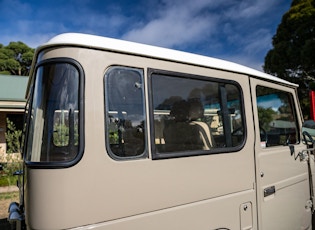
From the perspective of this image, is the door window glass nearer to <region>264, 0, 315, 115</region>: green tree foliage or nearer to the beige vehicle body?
the beige vehicle body

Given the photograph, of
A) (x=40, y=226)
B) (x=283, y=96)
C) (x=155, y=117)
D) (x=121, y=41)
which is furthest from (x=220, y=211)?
(x=283, y=96)

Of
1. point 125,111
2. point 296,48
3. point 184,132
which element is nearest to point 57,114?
point 125,111

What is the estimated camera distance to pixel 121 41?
197 centimetres

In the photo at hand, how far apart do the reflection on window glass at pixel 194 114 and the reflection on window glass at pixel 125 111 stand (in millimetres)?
137

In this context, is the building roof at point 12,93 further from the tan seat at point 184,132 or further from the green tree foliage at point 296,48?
the green tree foliage at point 296,48

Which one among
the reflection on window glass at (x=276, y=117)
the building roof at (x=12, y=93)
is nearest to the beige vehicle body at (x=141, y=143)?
the reflection on window glass at (x=276, y=117)

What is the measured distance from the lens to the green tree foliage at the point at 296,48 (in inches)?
523

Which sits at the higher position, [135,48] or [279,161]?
[135,48]

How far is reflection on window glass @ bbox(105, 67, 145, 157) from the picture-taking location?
1855 millimetres

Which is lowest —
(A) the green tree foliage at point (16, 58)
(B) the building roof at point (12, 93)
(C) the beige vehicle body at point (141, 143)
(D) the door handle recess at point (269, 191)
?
(D) the door handle recess at point (269, 191)

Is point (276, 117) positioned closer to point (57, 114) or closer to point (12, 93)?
point (57, 114)

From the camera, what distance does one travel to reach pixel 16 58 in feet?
98.6

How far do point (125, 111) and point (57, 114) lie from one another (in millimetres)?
446

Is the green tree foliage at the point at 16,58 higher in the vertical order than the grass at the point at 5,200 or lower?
higher
